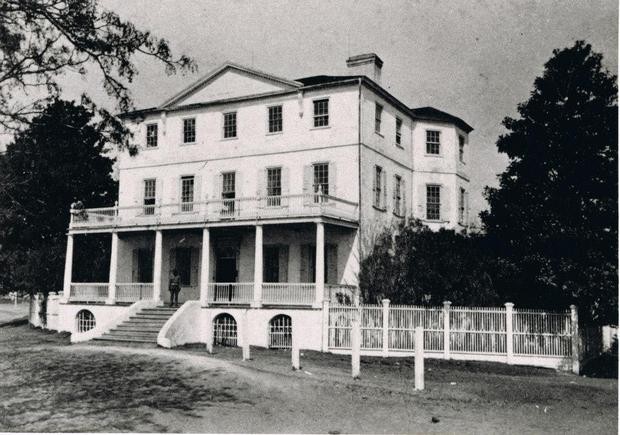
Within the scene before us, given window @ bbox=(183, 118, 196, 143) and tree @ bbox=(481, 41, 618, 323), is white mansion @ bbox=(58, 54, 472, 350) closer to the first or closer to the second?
window @ bbox=(183, 118, 196, 143)

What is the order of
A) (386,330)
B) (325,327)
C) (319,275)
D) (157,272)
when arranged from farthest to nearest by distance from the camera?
(157,272)
(319,275)
(325,327)
(386,330)

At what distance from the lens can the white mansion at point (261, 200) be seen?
2353 centimetres

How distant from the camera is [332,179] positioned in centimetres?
2561

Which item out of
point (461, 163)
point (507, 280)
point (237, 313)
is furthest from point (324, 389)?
point (461, 163)

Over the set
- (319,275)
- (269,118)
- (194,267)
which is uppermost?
(269,118)

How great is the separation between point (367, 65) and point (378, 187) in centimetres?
566

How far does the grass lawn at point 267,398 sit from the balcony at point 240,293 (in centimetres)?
590

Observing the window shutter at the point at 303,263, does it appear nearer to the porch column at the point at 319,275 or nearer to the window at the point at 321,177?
the window at the point at 321,177

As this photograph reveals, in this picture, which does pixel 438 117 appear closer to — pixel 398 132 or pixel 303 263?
pixel 398 132

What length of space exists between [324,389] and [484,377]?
→ 5.54 m

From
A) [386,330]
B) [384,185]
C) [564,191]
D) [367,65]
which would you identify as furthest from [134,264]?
[564,191]

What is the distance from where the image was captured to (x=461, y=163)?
100 feet

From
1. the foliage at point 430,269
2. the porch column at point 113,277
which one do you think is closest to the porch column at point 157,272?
the porch column at point 113,277

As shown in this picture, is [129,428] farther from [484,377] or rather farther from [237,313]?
[237,313]
